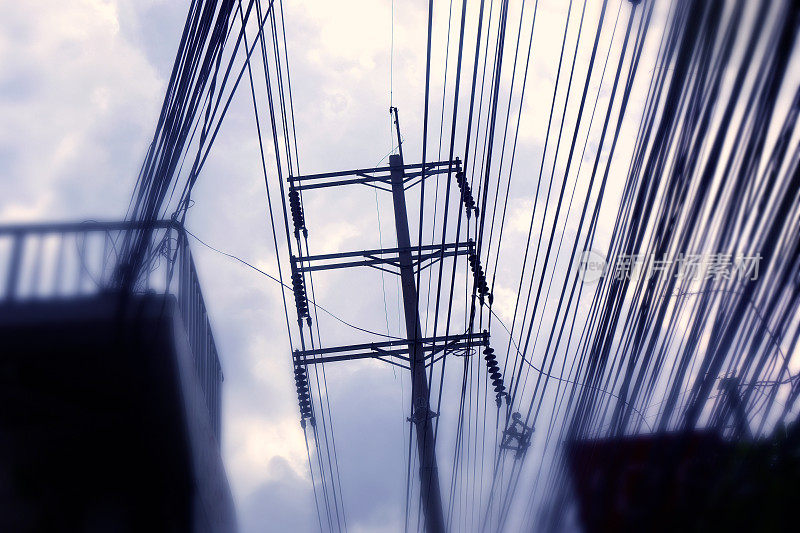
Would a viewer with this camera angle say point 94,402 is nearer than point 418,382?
Yes

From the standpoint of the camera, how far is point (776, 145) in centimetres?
306

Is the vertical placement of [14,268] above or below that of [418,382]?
below

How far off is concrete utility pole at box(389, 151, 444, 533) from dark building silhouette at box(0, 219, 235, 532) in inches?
Result: 118

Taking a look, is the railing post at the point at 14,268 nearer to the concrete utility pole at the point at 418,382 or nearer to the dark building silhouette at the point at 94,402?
the dark building silhouette at the point at 94,402

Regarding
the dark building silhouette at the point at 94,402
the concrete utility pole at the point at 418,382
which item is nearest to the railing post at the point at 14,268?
the dark building silhouette at the point at 94,402

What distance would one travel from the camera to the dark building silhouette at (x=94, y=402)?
482 centimetres

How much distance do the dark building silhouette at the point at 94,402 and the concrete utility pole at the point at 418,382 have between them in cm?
300

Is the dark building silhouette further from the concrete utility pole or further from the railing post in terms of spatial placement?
the concrete utility pole

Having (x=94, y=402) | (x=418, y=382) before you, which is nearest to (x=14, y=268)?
(x=94, y=402)

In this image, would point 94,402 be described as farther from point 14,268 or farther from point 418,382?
point 418,382

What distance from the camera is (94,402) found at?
16.8 feet

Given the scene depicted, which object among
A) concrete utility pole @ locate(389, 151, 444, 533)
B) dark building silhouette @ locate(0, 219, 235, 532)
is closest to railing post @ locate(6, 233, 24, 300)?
dark building silhouette @ locate(0, 219, 235, 532)

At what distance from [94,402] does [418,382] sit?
171 inches

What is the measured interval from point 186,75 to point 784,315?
3.57m
